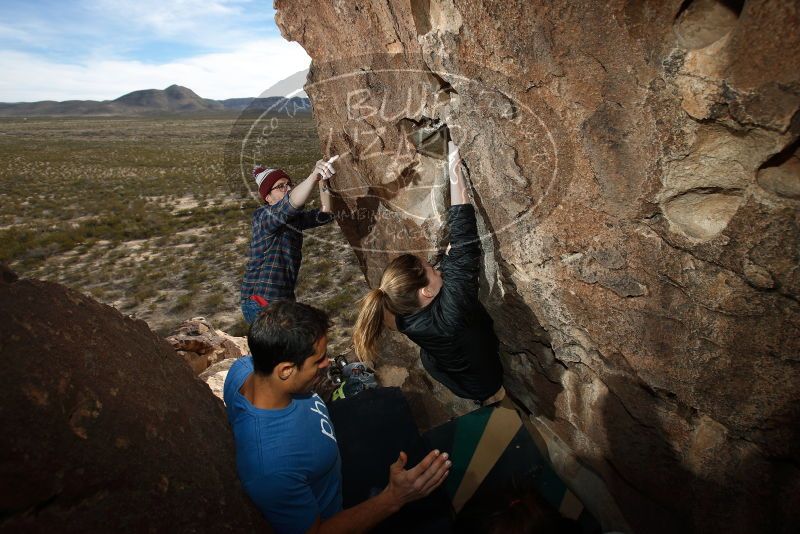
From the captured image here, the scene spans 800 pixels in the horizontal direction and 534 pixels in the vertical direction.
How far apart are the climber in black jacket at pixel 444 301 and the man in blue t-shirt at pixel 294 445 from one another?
0.53 meters

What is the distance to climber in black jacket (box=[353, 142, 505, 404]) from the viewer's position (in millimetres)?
2553

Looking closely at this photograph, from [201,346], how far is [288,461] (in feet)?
14.0

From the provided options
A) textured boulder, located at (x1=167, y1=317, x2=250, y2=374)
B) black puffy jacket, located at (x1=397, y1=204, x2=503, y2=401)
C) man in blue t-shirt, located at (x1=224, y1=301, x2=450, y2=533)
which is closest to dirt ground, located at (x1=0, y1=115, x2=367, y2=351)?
textured boulder, located at (x1=167, y1=317, x2=250, y2=374)

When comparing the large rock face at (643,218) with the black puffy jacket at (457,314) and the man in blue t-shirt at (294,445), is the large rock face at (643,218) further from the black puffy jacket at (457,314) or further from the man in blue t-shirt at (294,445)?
the man in blue t-shirt at (294,445)

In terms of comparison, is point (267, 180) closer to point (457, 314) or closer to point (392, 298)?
point (392, 298)

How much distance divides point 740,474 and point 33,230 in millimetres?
18141

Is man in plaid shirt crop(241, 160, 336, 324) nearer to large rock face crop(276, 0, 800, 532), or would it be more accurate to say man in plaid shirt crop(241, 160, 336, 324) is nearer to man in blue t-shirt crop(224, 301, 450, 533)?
large rock face crop(276, 0, 800, 532)

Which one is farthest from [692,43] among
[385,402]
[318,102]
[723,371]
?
[318,102]

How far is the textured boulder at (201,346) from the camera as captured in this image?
5.46m

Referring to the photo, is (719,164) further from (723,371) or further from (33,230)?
(33,230)

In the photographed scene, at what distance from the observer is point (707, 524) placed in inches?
90.4

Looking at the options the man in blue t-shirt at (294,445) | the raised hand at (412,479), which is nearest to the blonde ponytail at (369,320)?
the man in blue t-shirt at (294,445)

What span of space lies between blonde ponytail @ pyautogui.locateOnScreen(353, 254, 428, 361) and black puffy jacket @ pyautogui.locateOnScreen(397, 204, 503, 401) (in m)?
0.10

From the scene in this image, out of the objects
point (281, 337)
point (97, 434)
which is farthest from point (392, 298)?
point (97, 434)
